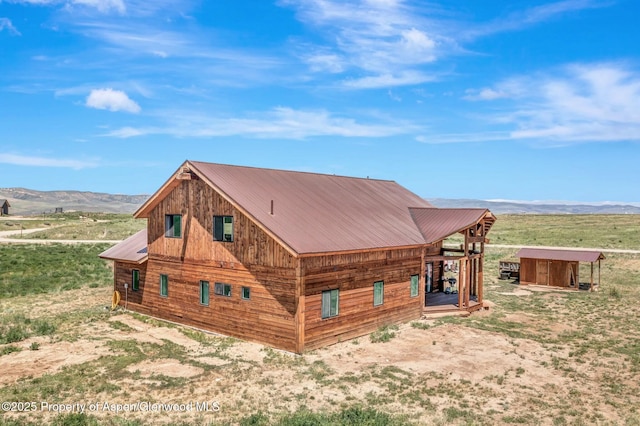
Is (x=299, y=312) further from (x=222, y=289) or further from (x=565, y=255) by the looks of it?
(x=565, y=255)

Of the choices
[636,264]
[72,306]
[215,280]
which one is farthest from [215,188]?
[636,264]

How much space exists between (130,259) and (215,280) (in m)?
7.56

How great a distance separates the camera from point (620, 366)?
1892 centimetres

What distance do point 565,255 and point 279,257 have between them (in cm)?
Result: 2757

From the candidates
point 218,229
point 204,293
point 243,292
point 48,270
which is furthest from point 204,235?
point 48,270

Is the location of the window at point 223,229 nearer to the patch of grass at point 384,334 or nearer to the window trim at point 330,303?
the window trim at point 330,303

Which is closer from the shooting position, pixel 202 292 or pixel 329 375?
pixel 329 375

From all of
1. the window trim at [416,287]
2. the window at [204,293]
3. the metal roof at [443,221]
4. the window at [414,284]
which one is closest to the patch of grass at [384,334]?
the window trim at [416,287]

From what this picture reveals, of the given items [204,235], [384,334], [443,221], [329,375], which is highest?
[443,221]

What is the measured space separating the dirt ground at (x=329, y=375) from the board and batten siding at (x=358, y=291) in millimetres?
874

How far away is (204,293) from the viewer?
2420 centimetres

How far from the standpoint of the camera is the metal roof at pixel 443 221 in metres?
27.7

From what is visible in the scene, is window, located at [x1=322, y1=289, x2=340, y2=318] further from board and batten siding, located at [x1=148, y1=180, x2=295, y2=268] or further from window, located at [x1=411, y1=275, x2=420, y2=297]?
window, located at [x1=411, y1=275, x2=420, y2=297]

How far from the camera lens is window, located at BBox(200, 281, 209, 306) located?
24031 mm
